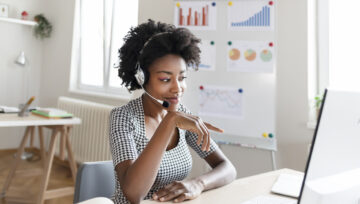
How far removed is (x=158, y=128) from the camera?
1079 millimetres

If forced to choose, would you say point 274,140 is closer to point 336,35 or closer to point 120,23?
point 336,35

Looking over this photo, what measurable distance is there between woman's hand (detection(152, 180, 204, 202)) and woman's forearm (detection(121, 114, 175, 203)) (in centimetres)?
5

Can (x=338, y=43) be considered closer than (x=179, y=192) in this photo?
No

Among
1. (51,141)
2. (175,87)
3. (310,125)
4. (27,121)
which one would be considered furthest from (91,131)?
(175,87)

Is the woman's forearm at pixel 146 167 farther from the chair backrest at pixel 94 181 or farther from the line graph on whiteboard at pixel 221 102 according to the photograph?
the line graph on whiteboard at pixel 221 102

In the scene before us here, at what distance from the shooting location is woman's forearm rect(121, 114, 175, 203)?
41.3 inches

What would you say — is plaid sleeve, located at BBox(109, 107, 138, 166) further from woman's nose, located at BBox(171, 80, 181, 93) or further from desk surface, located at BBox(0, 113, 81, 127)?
desk surface, located at BBox(0, 113, 81, 127)

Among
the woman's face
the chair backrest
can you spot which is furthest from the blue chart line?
the chair backrest

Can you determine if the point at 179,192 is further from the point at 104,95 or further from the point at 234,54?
the point at 104,95

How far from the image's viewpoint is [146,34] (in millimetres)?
1389

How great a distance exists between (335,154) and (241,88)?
165cm

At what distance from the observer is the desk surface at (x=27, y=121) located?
2.41 m

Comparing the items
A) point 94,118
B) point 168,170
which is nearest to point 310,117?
point 168,170

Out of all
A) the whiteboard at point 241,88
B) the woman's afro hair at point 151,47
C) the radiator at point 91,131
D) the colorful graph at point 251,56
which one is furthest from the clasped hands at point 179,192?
the radiator at point 91,131
